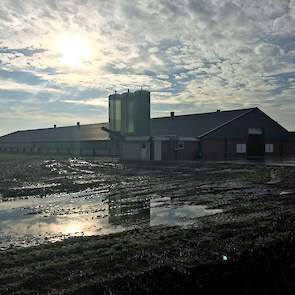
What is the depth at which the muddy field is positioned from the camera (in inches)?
229

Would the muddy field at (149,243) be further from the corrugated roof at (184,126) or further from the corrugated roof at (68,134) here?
the corrugated roof at (68,134)

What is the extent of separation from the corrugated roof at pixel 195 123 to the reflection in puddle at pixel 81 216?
3090 cm

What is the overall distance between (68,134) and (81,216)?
2621 inches

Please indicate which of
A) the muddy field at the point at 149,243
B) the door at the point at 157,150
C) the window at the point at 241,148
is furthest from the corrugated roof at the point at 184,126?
the muddy field at the point at 149,243

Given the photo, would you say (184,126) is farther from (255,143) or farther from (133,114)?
(255,143)

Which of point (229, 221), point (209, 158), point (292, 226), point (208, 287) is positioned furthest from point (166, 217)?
point (209, 158)

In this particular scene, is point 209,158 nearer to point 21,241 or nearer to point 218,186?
point 218,186

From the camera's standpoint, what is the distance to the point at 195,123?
4938 cm

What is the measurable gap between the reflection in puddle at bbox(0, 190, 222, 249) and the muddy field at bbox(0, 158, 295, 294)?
1.2 inches

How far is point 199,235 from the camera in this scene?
8617 mm

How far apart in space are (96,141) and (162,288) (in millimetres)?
56160

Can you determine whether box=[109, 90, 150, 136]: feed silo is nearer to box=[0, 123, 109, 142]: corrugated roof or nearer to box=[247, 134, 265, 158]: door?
box=[0, 123, 109, 142]: corrugated roof

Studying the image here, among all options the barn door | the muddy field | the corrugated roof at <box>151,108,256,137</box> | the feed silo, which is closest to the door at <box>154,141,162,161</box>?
the corrugated roof at <box>151,108,256,137</box>

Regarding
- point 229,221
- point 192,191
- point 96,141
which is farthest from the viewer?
point 96,141
